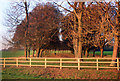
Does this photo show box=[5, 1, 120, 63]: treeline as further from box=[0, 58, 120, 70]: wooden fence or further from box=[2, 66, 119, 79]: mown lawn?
box=[2, 66, 119, 79]: mown lawn

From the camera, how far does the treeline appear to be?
45.5 feet

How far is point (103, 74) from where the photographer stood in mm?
11281

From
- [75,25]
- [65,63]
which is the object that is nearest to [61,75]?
[65,63]

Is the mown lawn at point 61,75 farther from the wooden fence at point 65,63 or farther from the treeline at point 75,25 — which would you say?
the treeline at point 75,25

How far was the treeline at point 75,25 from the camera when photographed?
13859mm

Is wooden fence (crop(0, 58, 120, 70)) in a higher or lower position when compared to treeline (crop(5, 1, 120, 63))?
lower

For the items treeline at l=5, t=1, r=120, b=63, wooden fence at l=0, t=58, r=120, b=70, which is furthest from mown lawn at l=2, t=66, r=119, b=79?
treeline at l=5, t=1, r=120, b=63

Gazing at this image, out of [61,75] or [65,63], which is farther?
[65,63]

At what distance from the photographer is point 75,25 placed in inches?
679

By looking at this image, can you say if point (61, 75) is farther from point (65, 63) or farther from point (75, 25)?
point (75, 25)

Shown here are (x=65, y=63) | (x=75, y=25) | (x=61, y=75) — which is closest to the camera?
(x=61, y=75)

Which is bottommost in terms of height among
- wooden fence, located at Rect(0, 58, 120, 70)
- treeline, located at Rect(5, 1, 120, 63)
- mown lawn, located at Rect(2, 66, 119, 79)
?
mown lawn, located at Rect(2, 66, 119, 79)

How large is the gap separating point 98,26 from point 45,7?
6881 mm

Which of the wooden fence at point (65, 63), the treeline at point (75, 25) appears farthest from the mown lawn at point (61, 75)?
the treeline at point (75, 25)
